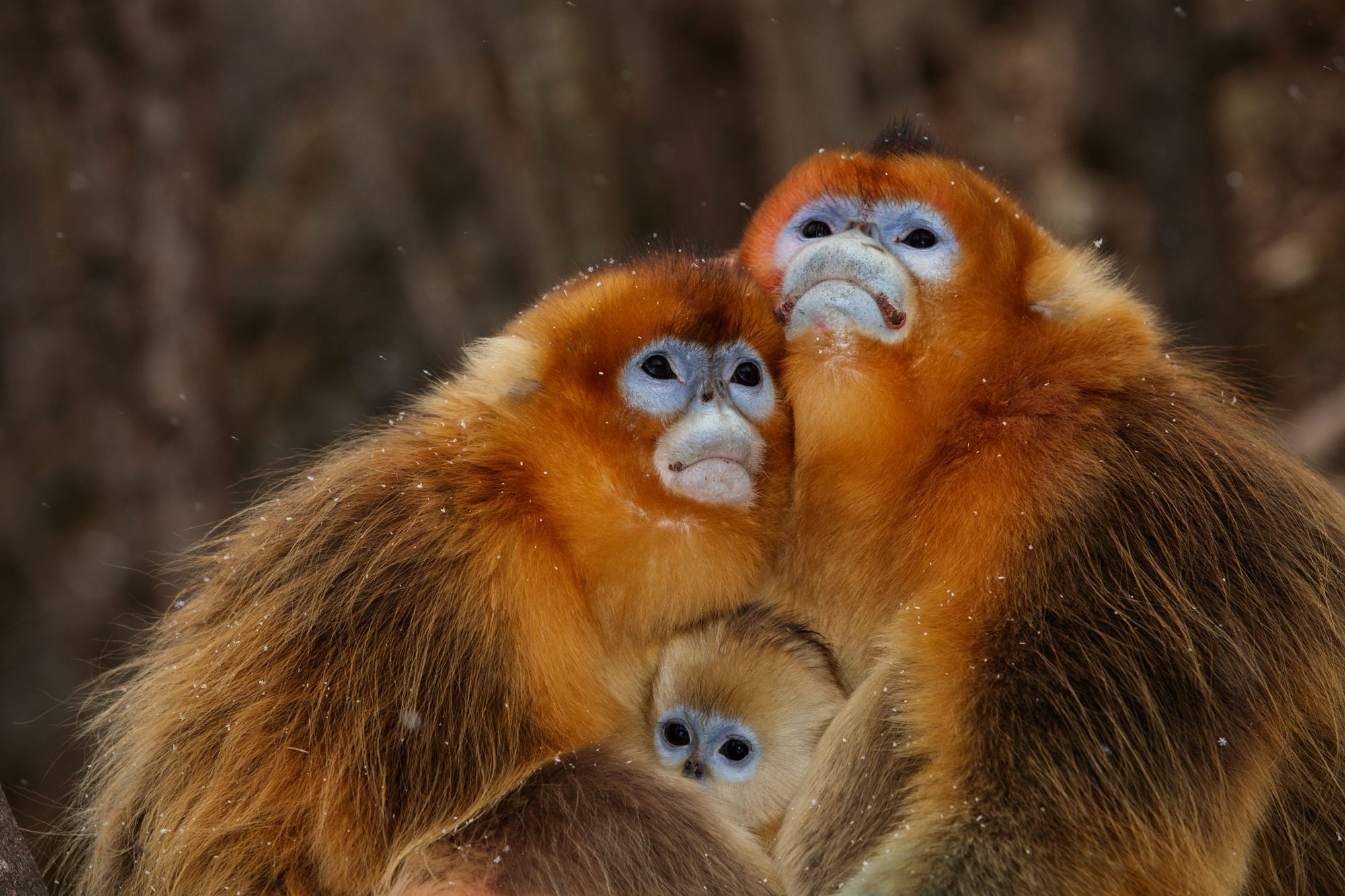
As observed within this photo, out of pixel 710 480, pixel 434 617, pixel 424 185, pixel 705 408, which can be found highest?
pixel 705 408

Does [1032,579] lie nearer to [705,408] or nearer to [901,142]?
[705,408]

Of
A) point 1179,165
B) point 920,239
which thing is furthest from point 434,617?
point 1179,165

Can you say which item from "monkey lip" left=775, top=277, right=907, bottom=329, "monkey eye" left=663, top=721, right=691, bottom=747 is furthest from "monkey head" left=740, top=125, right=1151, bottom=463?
"monkey eye" left=663, top=721, right=691, bottom=747

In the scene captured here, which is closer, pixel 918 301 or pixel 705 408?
pixel 918 301

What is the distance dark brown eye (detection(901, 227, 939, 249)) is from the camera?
272 cm

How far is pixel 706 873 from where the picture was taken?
2.36 metres

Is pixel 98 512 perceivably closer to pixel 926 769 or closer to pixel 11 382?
pixel 11 382

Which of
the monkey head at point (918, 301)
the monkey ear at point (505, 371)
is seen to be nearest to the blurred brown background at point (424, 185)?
the monkey ear at point (505, 371)

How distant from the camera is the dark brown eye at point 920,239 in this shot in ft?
8.93

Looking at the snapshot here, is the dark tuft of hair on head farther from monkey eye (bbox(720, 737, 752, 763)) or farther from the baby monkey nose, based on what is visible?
monkey eye (bbox(720, 737, 752, 763))

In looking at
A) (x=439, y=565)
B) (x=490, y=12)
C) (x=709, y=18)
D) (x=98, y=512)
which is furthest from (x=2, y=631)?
(x=439, y=565)

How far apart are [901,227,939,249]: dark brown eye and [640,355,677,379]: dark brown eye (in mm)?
556

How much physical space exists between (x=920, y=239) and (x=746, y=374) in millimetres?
454

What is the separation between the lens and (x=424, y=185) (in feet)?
36.0
